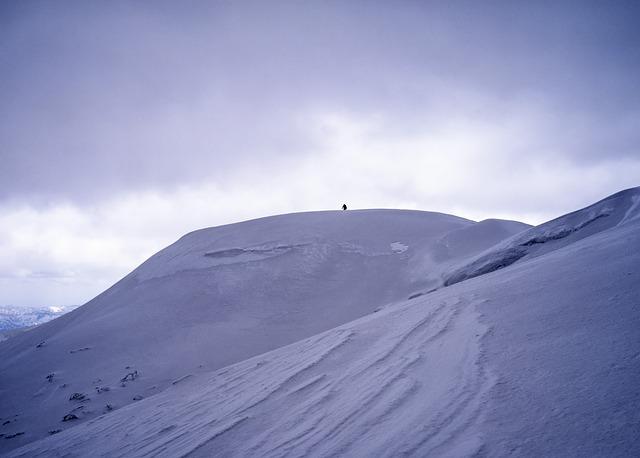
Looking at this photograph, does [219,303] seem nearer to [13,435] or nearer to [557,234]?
[13,435]

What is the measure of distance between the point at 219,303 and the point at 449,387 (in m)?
8.73

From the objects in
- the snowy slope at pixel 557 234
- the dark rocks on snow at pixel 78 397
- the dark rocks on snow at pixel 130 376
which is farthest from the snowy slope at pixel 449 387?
the snowy slope at pixel 557 234

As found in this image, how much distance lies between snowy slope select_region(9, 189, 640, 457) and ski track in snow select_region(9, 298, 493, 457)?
0.6 inches

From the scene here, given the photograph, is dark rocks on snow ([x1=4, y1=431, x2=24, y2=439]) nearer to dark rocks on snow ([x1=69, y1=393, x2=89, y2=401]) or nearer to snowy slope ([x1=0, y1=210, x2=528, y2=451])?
snowy slope ([x1=0, y1=210, x2=528, y2=451])

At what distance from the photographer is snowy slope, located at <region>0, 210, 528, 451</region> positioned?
678cm

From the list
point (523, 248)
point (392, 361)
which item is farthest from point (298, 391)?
point (523, 248)

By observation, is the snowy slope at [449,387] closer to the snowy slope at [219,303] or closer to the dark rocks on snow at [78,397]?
the dark rocks on snow at [78,397]

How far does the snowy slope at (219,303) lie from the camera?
6.78 m

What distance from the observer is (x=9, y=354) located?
10664 mm

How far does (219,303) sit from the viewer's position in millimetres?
10188

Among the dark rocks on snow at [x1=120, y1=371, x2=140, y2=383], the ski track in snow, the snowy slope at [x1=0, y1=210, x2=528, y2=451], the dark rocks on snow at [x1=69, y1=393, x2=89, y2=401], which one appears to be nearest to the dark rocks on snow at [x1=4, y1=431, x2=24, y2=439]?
the snowy slope at [x1=0, y1=210, x2=528, y2=451]

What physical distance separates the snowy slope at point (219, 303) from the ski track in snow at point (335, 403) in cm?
185

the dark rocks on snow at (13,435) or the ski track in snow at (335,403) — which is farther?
the dark rocks on snow at (13,435)

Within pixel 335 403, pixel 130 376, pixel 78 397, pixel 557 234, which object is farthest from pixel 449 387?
pixel 557 234
